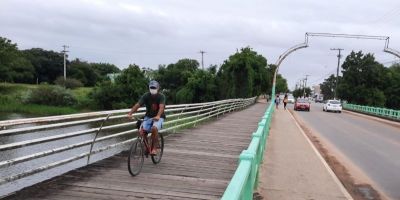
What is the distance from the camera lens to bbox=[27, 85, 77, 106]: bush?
7838 cm

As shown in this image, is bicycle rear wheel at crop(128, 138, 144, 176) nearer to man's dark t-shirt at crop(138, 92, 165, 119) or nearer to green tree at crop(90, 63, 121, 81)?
man's dark t-shirt at crop(138, 92, 165, 119)

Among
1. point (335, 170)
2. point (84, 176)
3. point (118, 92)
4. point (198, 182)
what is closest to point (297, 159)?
point (335, 170)

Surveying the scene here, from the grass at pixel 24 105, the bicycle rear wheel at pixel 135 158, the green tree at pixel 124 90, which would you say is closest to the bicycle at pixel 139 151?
the bicycle rear wheel at pixel 135 158

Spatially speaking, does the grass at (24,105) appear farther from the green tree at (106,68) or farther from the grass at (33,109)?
the green tree at (106,68)

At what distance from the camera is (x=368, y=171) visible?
14.3 m

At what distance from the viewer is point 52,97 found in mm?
79500

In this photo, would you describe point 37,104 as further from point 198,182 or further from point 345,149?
point 198,182

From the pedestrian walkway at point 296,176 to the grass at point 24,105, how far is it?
178 ft

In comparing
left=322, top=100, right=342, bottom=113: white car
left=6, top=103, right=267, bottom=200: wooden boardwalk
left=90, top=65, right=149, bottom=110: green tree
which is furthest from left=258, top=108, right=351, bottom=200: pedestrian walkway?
left=90, top=65, right=149, bottom=110: green tree

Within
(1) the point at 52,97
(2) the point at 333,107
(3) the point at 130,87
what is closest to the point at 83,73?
(1) the point at 52,97

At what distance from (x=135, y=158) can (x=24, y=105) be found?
6887 cm

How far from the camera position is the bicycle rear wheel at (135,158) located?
896 centimetres

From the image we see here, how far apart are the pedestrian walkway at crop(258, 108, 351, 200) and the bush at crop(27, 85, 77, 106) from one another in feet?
209

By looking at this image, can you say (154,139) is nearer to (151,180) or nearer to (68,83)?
(151,180)
